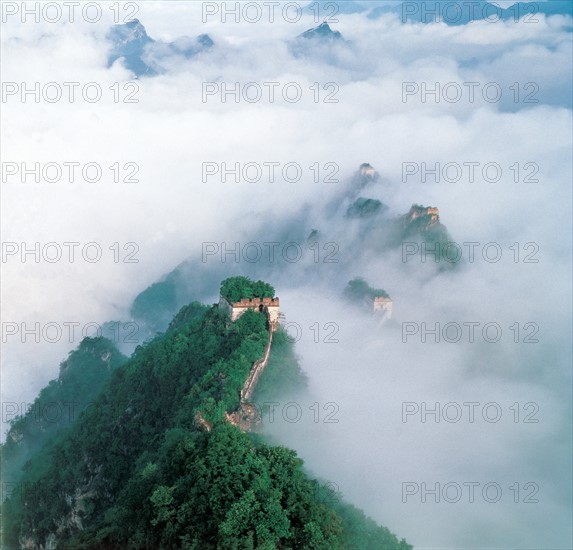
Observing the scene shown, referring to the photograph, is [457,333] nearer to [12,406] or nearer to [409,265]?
[409,265]

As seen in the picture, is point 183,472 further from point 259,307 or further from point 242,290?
point 242,290

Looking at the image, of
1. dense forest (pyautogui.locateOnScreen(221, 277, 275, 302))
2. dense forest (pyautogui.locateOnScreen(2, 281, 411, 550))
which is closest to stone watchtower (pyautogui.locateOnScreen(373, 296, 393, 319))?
dense forest (pyautogui.locateOnScreen(2, 281, 411, 550))

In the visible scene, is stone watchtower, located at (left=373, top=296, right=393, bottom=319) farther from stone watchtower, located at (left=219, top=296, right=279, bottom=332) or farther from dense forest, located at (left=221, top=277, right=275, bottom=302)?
stone watchtower, located at (left=219, top=296, right=279, bottom=332)

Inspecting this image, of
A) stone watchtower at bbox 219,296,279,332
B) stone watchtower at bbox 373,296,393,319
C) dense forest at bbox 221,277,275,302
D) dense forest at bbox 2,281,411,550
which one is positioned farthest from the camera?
stone watchtower at bbox 373,296,393,319

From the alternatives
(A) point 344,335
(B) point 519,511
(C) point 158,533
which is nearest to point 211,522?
(C) point 158,533

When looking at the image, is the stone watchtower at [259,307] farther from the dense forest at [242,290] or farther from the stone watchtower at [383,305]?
the stone watchtower at [383,305]

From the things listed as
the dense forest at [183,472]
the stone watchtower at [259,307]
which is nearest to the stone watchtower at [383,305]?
the dense forest at [183,472]

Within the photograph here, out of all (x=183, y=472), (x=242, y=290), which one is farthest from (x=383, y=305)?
(x=183, y=472)
